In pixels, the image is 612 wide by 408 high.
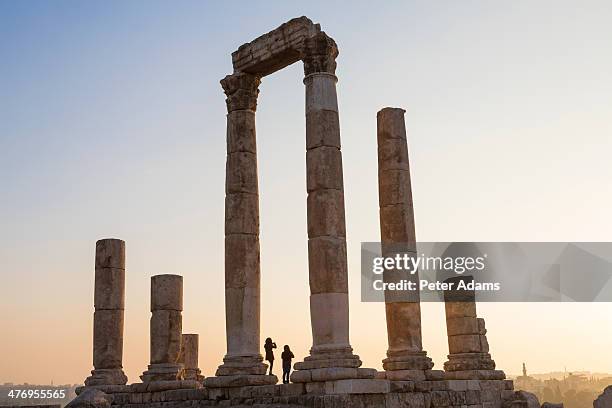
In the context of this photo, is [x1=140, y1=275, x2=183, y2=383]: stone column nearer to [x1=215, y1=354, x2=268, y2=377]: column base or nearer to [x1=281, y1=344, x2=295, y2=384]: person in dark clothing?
[x1=281, y1=344, x2=295, y2=384]: person in dark clothing

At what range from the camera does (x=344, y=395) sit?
20.3m

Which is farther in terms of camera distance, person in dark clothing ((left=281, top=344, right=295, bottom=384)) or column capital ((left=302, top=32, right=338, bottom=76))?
person in dark clothing ((left=281, top=344, right=295, bottom=384))

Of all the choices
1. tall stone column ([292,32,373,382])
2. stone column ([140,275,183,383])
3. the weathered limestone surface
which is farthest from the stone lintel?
the weathered limestone surface

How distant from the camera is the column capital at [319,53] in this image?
2397cm

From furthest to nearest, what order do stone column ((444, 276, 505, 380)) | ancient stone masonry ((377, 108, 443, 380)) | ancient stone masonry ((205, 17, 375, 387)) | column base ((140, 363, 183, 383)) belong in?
stone column ((444, 276, 505, 380)) < column base ((140, 363, 183, 383)) < ancient stone masonry ((377, 108, 443, 380)) < ancient stone masonry ((205, 17, 375, 387))

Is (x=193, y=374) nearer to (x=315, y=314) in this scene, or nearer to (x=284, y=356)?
(x=284, y=356)

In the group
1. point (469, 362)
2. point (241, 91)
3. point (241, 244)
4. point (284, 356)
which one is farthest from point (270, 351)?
point (241, 91)

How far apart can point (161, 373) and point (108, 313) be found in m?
4.04

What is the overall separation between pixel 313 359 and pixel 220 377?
3831mm

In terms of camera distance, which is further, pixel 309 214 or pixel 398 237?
pixel 398 237

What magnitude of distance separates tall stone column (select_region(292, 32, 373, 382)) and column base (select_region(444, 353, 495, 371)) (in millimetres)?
8869

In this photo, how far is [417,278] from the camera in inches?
1029

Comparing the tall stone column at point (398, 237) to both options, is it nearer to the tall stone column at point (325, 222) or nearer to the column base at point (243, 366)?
the tall stone column at point (325, 222)

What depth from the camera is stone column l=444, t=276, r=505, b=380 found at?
95.2ft
